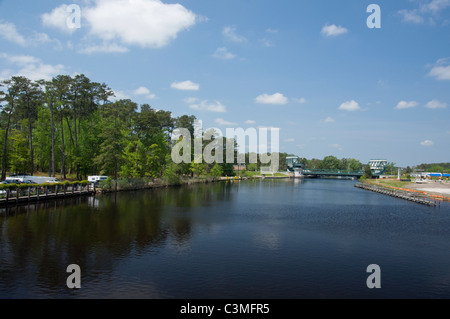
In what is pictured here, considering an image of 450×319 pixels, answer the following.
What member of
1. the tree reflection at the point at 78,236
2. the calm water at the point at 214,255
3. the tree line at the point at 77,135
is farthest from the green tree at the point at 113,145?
the calm water at the point at 214,255

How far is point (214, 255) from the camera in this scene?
24484mm

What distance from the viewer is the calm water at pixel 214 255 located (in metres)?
18.2

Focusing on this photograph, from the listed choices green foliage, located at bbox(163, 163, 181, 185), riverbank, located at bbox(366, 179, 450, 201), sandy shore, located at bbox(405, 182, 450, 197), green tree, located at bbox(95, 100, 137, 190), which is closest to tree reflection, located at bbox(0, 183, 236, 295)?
green tree, located at bbox(95, 100, 137, 190)

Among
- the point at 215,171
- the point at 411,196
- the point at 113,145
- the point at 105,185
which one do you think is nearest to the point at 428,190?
the point at 411,196

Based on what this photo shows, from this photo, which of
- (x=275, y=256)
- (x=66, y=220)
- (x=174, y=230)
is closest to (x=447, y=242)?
(x=275, y=256)

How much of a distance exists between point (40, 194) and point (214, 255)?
35.2 meters

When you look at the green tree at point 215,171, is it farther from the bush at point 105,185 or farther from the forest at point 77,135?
the bush at point 105,185

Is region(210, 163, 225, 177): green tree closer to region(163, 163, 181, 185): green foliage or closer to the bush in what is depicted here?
region(163, 163, 181, 185): green foliage

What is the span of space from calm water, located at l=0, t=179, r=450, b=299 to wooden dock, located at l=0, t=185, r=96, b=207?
2.72m

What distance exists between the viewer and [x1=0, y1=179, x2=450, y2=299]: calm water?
1823 cm

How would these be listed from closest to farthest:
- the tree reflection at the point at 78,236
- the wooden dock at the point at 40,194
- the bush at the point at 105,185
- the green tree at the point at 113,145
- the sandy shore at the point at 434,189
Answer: the tree reflection at the point at 78,236 < the wooden dock at the point at 40,194 < the bush at the point at 105,185 < the green tree at the point at 113,145 < the sandy shore at the point at 434,189

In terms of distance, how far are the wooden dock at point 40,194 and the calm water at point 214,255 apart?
2.72 metres

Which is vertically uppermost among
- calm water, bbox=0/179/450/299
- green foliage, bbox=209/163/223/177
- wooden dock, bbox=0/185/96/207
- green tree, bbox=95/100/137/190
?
green tree, bbox=95/100/137/190

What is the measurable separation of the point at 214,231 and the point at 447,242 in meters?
22.7
